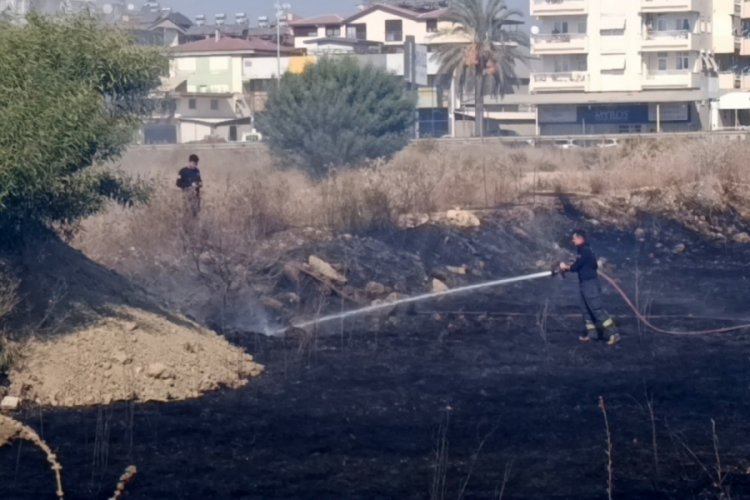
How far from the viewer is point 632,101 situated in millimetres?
71938

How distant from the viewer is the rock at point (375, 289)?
22094 mm

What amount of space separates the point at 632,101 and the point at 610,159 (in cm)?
3250

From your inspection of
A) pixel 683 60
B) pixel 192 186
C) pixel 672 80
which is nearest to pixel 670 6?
pixel 683 60

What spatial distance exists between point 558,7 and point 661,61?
20.8ft

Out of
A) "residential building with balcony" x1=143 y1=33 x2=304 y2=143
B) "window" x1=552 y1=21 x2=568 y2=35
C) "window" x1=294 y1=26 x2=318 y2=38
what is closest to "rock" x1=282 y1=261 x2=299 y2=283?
"residential building with balcony" x1=143 y1=33 x2=304 y2=143

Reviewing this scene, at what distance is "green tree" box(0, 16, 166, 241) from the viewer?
1407cm

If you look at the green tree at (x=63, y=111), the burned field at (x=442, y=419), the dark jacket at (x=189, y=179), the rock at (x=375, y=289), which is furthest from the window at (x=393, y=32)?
the green tree at (x=63, y=111)

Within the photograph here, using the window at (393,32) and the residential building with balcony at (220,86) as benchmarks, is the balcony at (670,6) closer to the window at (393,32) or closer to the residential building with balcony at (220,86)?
the residential building with balcony at (220,86)

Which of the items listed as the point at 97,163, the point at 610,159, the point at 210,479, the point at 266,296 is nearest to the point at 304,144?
the point at 610,159

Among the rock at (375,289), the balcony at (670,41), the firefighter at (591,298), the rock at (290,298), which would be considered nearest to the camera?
the firefighter at (591,298)

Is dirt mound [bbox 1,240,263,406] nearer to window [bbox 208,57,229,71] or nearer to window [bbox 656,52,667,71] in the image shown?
window [bbox 656,52,667,71]

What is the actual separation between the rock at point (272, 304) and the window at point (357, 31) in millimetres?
72172

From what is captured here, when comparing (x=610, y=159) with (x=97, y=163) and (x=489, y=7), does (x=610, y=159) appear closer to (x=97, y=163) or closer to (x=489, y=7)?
(x=97, y=163)

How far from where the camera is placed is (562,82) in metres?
74.4
